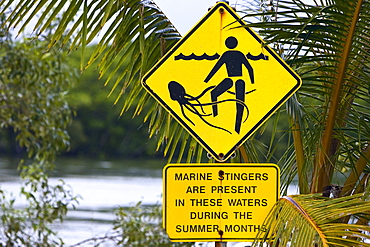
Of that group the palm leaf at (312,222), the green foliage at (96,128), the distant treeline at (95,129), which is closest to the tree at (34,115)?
the palm leaf at (312,222)

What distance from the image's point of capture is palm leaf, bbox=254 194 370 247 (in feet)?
6.72

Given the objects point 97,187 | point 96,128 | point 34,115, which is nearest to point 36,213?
point 34,115

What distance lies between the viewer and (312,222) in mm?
2152

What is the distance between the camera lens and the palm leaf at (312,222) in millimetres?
2049

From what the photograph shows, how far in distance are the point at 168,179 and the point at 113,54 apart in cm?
114

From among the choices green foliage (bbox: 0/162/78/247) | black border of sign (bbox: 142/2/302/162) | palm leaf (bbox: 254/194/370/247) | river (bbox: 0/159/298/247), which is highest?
black border of sign (bbox: 142/2/302/162)

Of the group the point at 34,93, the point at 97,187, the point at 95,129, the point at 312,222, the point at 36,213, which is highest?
the point at 34,93

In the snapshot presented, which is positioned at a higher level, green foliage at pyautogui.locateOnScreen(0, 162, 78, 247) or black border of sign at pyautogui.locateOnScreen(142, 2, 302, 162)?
black border of sign at pyautogui.locateOnScreen(142, 2, 302, 162)

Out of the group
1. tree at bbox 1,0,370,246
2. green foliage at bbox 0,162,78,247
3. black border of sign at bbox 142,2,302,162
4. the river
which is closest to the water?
the river

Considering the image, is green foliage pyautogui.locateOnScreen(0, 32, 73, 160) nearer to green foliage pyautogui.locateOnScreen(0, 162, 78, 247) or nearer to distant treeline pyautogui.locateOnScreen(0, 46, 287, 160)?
green foliage pyautogui.locateOnScreen(0, 162, 78, 247)

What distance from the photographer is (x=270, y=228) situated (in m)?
2.38

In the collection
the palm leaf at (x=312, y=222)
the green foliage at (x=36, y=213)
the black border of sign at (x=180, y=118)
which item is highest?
the black border of sign at (x=180, y=118)

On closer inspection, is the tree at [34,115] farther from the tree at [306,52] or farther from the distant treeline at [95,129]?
the distant treeline at [95,129]

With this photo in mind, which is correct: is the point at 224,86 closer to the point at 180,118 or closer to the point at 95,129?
the point at 180,118
